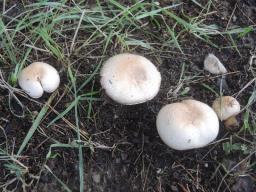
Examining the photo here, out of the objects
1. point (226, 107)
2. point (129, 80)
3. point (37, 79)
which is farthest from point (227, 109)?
point (37, 79)

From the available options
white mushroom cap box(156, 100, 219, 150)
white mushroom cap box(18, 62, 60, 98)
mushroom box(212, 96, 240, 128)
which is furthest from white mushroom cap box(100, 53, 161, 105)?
mushroom box(212, 96, 240, 128)

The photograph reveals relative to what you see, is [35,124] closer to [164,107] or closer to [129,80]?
[129,80]

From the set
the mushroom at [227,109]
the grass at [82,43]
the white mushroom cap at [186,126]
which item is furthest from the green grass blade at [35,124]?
the mushroom at [227,109]

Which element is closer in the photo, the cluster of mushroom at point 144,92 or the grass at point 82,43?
the cluster of mushroom at point 144,92

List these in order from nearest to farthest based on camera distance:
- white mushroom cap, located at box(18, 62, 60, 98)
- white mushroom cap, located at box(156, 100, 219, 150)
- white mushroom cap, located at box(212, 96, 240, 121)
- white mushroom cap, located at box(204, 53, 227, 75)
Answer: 1. white mushroom cap, located at box(156, 100, 219, 150)
2. white mushroom cap, located at box(18, 62, 60, 98)
3. white mushroom cap, located at box(212, 96, 240, 121)
4. white mushroom cap, located at box(204, 53, 227, 75)

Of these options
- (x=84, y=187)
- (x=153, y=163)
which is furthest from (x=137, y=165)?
(x=84, y=187)

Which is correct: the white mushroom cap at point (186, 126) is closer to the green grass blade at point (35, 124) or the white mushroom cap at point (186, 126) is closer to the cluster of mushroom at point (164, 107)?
the cluster of mushroom at point (164, 107)

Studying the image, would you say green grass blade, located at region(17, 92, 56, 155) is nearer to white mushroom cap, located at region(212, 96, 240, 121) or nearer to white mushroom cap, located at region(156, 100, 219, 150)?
white mushroom cap, located at region(156, 100, 219, 150)

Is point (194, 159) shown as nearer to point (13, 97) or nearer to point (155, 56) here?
point (155, 56)
